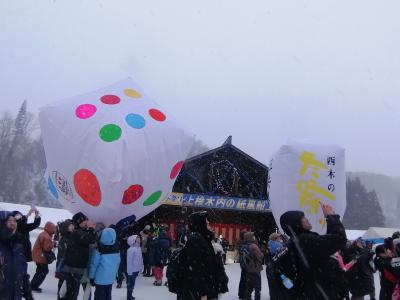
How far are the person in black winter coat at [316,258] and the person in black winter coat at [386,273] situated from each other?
2210 millimetres

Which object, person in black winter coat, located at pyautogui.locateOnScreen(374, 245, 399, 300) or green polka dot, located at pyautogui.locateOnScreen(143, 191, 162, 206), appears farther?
green polka dot, located at pyautogui.locateOnScreen(143, 191, 162, 206)

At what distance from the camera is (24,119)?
201 feet

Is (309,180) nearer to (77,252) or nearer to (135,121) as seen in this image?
(135,121)

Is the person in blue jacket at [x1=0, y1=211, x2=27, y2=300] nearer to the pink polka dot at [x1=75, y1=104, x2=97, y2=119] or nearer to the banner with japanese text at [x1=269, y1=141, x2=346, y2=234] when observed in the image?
the pink polka dot at [x1=75, y1=104, x2=97, y2=119]

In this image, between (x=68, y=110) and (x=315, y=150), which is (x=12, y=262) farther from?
(x=315, y=150)

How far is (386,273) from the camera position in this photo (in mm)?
5078

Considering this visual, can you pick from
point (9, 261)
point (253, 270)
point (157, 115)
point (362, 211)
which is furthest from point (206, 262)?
point (362, 211)

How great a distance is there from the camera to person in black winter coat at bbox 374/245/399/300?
495 cm

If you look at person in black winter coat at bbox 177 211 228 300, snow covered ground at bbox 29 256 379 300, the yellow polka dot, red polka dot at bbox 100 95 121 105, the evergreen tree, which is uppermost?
the evergreen tree

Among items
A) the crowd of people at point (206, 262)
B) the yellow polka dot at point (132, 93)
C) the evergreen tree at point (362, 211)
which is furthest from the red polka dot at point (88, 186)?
the evergreen tree at point (362, 211)

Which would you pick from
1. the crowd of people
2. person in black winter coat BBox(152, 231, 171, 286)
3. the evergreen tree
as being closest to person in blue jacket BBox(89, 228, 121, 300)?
the crowd of people

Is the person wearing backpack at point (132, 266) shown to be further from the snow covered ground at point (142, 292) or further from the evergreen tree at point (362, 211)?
the evergreen tree at point (362, 211)

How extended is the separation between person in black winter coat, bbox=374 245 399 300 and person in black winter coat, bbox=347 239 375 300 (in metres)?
2.09

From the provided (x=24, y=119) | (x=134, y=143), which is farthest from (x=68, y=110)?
(x=24, y=119)
